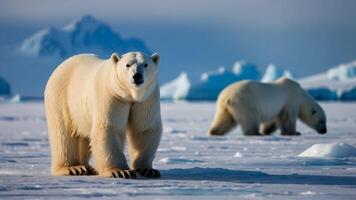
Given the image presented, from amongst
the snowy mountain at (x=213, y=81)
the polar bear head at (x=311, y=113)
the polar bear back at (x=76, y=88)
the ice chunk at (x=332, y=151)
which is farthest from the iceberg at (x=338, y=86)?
the polar bear back at (x=76, y=88)

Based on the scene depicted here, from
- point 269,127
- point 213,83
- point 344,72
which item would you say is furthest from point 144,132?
point 213,83

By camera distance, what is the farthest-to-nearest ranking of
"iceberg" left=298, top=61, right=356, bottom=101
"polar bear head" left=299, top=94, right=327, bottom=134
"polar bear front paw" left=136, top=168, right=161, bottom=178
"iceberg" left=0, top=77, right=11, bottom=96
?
"iceberg" left=0, top=77, right=11, bottom=96 < "iceberg" left=298, top=61, right=356, bottom=101 < "polar bear head" left=299, top=94, right=327, bottom=134 < "polar bear front paw" left=136, top=168, right=161, bottom=178

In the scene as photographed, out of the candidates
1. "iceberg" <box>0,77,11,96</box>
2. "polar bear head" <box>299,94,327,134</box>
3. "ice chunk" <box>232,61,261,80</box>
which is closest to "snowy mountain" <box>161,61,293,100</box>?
"ice chunk" <box>232,61,261,80</box>

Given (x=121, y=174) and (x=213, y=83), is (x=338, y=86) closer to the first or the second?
(x=213, y=83)

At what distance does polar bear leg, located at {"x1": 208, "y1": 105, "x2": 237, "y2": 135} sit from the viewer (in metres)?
11.9

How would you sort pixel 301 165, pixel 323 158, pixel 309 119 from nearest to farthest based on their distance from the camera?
1. pixel 301 165
2. pixel 323 158
3. pixel 309 119

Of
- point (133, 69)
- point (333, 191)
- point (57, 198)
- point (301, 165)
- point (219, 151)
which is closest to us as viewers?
point (57, 198)

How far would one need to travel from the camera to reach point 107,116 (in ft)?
15.1

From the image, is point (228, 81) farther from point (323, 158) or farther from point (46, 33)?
point (46, 33)

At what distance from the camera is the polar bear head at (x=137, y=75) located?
A: 14.6ft

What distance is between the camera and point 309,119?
41.9 ft

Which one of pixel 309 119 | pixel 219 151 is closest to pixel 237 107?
pixel 309 119

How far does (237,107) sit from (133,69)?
7.38 metres

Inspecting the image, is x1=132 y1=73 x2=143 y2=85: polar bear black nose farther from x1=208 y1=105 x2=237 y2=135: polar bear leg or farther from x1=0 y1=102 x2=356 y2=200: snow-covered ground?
x1=208 y1=105 x2=237 y2=135: polar bear leg
